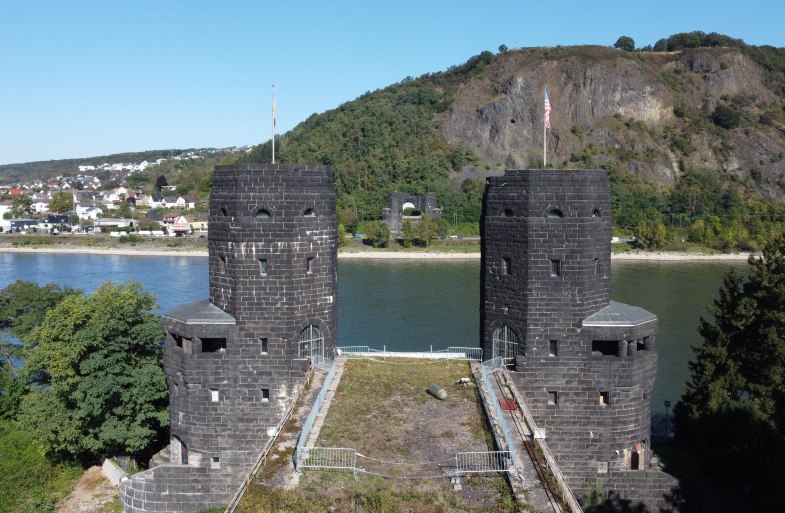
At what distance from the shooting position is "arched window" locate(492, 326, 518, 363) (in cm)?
1864

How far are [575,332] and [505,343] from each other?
1945mm

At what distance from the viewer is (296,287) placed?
18.6m

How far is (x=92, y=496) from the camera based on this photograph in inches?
829

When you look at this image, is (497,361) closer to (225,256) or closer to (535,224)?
(535,224)

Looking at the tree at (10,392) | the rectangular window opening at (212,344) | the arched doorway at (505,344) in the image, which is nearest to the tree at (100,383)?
the tree at (10,392)

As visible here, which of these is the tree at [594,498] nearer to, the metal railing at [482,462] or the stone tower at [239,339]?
the metal railing at [482,462]

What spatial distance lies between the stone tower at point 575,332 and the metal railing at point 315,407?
4793mm

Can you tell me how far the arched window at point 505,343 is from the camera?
18.6m

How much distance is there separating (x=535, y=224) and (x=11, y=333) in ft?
89.0

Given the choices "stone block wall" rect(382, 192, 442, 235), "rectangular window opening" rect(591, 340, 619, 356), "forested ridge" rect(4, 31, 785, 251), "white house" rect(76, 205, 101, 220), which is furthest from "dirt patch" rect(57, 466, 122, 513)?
"white house" rect(76, 205, 101, 220)

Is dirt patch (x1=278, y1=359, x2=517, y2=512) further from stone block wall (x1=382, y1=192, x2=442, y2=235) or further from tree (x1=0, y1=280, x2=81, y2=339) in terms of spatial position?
stone block wall (x1=382, y1=192, x2=442, y2=235)

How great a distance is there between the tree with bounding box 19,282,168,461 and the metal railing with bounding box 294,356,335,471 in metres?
6.39

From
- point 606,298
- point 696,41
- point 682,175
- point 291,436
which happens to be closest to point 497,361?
point 606,298

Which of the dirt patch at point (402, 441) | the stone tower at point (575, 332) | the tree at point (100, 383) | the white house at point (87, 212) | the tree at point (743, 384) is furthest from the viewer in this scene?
the white house at point (87, 212)
